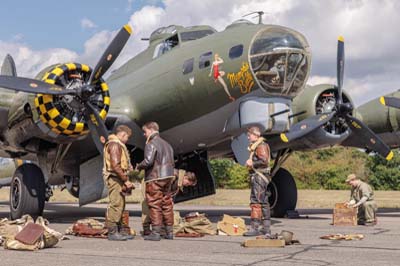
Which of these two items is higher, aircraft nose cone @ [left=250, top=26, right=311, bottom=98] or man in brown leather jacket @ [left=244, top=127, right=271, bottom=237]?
aircraft nose cone @ [left=250, top=26, right=311, bottom=98]

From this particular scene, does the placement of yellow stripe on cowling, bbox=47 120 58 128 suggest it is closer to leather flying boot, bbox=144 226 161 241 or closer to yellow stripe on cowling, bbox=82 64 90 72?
yellow stripe on cowling, bbox=82 64 90 72

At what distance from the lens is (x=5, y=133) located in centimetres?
1241

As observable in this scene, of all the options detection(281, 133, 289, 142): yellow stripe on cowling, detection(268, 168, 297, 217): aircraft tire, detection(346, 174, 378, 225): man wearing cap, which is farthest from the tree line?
detection(346, 174, 378, 225): man wearing cap

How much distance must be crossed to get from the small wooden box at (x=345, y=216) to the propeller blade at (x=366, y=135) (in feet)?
8.73

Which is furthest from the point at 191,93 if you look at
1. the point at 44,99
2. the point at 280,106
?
the point at 44,99

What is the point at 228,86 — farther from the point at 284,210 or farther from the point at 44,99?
the point at 284,210

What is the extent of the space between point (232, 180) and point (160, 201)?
119ft

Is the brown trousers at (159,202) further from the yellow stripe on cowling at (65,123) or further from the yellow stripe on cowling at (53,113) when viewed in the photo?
the yellow stripe on cowling at (53,113)

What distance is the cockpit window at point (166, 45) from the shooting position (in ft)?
44.5

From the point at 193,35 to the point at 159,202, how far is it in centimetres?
580

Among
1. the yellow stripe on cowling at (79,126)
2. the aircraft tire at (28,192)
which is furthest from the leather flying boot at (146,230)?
the aircraft tire at (28,192)

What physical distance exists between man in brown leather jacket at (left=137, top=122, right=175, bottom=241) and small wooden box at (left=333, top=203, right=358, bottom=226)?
433cm

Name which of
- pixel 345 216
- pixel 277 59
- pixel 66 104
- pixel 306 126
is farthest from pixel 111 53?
pixel 345 216

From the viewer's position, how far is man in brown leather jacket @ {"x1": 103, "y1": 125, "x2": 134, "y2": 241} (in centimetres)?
835
